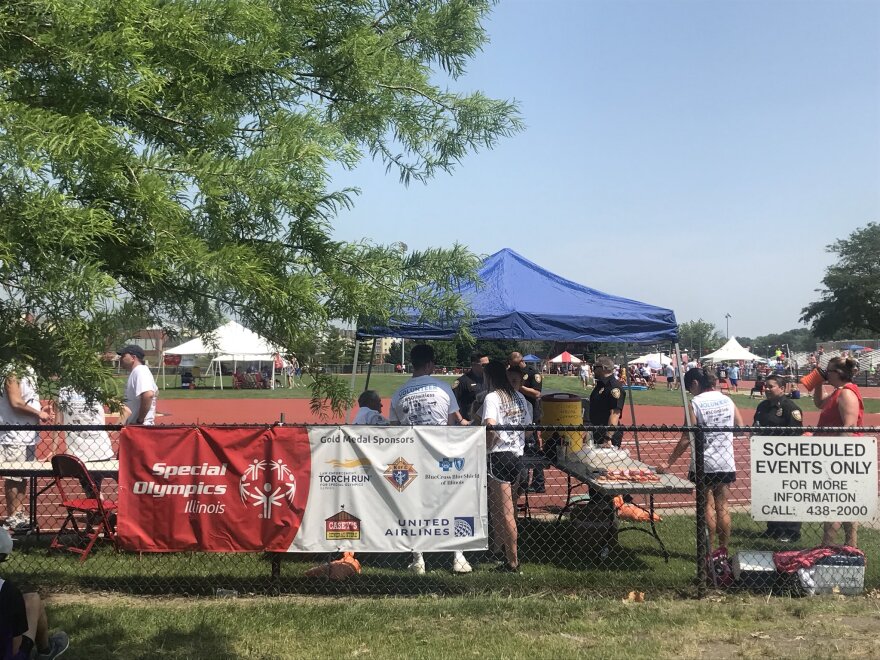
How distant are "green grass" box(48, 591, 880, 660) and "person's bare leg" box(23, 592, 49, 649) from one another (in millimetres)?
762

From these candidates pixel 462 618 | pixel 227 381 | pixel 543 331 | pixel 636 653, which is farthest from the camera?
pixel 227 381

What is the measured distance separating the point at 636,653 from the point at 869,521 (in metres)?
2.52

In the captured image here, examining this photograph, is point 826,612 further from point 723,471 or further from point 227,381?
point 227,381

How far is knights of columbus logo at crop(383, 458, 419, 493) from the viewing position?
19.5 feet

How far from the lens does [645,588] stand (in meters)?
6.26

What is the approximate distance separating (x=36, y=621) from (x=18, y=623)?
51 cm

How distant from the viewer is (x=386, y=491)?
5930mm

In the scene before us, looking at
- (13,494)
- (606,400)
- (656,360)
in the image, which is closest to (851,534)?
(606,400)

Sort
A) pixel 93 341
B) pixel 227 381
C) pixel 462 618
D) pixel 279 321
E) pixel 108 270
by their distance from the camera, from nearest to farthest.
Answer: pixel 93 341, pixel 108 270, pixel 279 321, pixel 462 618, pixel 227 381

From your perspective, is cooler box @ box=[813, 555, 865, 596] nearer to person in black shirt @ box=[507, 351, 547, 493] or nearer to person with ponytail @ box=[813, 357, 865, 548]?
person with ponytail @ box=[813, 357, 865, 548]

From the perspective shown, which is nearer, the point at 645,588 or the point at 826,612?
the point at 826,612

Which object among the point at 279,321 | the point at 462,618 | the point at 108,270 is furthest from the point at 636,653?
the point at 108,270

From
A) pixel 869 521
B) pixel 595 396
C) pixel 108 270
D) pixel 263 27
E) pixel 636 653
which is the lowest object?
pixel 636 653

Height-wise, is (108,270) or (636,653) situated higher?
(108,270)
